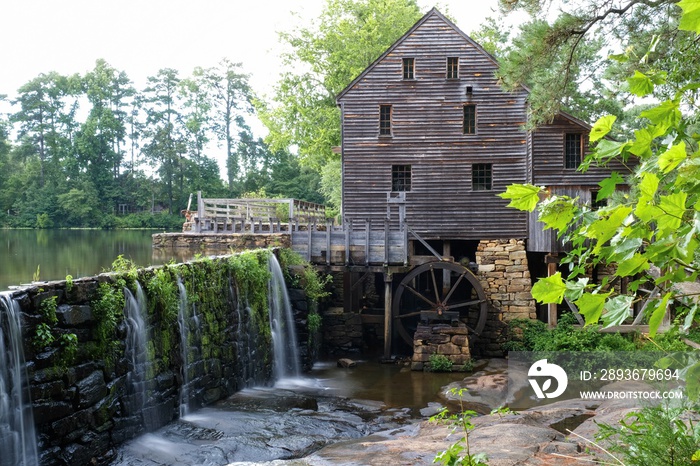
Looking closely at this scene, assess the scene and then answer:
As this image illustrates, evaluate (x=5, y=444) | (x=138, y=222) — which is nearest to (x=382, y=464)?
(x=5, y=444)

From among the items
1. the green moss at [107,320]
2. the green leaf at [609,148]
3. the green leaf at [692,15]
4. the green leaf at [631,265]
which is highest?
the green leaf at [692,15]

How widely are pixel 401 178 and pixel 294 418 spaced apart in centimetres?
1180

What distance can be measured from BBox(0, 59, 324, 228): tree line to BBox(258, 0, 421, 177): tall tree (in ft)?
77.4

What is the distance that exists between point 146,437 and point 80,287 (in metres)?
2.84

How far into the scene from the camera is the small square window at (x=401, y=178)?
2198 cm

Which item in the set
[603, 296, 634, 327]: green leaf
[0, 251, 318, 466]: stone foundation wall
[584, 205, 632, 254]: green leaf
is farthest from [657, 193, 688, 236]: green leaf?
[0, 251, 318, 466]: stone foundation wall

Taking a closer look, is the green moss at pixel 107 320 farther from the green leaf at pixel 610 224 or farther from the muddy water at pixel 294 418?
the green leaf at pixel 610 224

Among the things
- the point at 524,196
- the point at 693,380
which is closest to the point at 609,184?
the point at 524,196

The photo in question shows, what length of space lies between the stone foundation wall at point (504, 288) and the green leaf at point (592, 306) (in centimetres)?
1853

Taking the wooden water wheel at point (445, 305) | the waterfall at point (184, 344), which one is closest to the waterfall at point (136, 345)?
the waterfall at point (184, 344)

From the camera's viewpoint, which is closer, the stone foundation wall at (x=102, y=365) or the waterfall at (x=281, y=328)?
the stone foundation wall at (x=102, y=365)

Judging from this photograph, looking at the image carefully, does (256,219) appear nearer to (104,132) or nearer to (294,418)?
(294,418)

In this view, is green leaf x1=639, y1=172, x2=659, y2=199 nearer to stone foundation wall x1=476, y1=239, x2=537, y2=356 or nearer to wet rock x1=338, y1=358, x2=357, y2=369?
wet rock x1=338, y1=358, x2=357, y2=369

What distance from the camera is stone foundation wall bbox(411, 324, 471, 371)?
1759 centimetres
